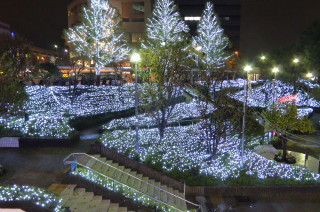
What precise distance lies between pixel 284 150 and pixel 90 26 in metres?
27.2

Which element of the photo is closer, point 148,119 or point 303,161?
point 303,161

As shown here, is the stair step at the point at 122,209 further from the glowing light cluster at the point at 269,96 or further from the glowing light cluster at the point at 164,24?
the glowing light cluster at the point at 164,24

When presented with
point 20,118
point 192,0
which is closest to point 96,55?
point 20,118

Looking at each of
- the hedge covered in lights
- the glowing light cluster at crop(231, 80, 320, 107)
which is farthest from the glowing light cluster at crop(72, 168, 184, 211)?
the glowing light cluster at crop(231, 80, 320, 107)

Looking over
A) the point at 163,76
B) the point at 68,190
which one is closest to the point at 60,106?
the point at 163,76

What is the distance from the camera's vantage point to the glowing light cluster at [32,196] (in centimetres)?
811

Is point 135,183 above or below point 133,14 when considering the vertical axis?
below

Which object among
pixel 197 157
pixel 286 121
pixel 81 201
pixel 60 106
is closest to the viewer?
pixel 81 201

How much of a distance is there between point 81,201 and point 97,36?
2724cm

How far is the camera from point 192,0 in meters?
74.5

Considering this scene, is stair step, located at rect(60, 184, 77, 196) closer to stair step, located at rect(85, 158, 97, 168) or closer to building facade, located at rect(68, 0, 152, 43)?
stair step, located at rect(85, 158, 97, 168)

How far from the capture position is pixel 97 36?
108ft

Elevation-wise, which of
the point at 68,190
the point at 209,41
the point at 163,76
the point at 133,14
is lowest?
the point at 68,190

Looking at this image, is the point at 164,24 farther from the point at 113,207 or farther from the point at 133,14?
the point at 113,207
